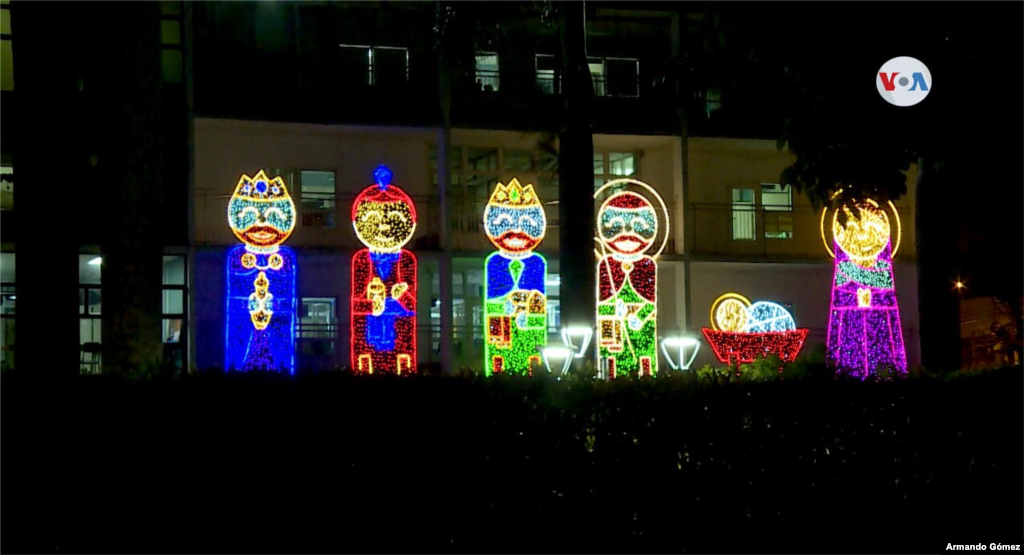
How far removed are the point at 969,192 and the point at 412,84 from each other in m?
11.7

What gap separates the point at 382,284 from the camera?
21.9m

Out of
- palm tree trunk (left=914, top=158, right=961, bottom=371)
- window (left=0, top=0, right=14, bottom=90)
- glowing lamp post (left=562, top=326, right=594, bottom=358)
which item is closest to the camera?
glowing lamp post (left=562, top=326, right=594, bottom=358)

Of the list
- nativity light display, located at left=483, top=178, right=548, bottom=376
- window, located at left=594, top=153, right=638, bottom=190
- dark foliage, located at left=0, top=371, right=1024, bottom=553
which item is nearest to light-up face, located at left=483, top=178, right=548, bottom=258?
nativity light display, located at left=483, top=178, right=548, bottom=376

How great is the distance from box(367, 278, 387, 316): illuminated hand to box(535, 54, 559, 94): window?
716 centimetres

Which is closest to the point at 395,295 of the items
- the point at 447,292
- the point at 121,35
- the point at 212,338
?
the point at 447,292

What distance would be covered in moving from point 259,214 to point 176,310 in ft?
15.5

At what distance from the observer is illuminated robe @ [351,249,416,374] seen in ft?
71.4

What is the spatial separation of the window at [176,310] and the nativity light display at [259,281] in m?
3.24

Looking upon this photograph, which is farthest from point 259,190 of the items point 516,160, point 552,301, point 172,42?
point 552,301

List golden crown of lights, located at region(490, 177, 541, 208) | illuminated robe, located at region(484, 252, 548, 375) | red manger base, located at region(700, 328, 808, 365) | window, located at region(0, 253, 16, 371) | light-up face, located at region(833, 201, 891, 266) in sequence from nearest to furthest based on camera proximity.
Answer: light-up face, located at region(833, 201, 891, 266), illuminated robe, located at region(484, 252, 548, 375), golden crown of lights, located at region(490, 177, 541, 208), red manger base, located at region(700, 328, 808, 365), window, located at region(0, 253, 16, 371)

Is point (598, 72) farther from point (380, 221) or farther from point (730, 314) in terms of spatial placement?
point (380, 221)

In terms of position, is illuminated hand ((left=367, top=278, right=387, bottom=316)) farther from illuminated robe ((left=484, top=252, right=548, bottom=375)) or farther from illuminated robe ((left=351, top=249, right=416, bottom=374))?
illuminated robe ((left=484, top=252, right=548, bottom=375))

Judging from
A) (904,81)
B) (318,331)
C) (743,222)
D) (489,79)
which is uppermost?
(489,79)

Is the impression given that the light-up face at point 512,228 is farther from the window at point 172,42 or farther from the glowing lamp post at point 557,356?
the window at point 172,42
